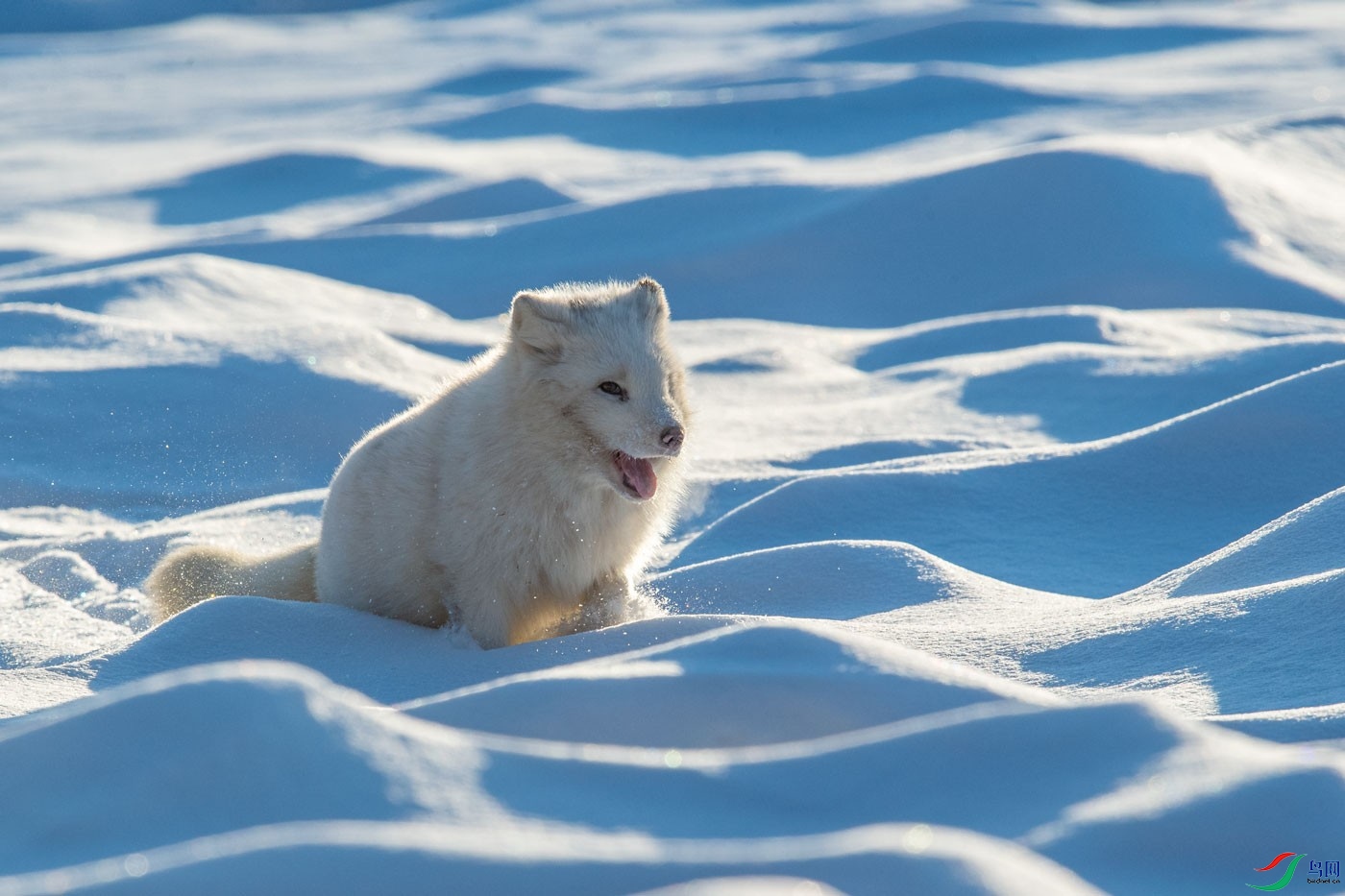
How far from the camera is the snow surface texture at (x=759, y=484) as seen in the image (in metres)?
2.03

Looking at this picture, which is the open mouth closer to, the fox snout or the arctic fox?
the arctic fox

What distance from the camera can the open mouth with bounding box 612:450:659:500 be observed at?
362 centimetres

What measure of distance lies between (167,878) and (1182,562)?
3.36m

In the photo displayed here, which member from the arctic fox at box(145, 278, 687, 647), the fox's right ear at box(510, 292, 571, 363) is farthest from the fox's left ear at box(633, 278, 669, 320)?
the fox's right ear at box(510, 292, 571, 363)

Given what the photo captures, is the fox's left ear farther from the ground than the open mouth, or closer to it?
farther from the ground

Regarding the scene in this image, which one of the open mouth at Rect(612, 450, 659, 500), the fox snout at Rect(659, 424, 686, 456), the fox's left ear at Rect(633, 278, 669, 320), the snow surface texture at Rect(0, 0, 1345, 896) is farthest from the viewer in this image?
the fox's left ear at Rect(633, 278, 669, 320)

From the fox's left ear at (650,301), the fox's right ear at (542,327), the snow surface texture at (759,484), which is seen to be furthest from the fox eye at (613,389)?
the snow surface texture at (759,484)

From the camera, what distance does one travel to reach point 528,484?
11.7 ft

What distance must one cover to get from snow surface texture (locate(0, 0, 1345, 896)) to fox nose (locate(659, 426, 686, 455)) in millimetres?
426

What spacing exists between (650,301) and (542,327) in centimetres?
33

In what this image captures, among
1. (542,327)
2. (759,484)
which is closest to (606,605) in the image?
(542,327)

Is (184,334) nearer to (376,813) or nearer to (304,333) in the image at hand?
(304,333)

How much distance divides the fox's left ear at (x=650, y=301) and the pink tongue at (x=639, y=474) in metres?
0.39

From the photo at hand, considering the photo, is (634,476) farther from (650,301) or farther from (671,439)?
(650,301)
